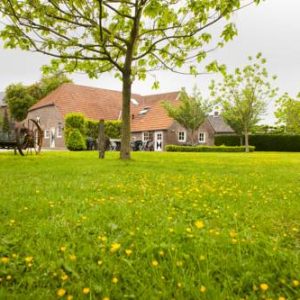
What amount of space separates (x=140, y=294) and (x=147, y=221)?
1.63 metres

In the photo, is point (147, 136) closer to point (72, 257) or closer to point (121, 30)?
point (121, 30)

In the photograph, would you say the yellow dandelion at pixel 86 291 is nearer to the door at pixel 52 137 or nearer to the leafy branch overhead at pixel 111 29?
the leafy branch overhead at pixel 111 29

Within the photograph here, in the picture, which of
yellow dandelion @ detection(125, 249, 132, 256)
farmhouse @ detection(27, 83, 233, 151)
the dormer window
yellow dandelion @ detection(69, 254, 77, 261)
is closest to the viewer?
yellow dandelion @ detection(69, 254, 77, 261)

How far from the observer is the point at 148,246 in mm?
3457

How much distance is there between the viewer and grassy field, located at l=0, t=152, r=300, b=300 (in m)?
2.78

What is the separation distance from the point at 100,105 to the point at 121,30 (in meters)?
30.6

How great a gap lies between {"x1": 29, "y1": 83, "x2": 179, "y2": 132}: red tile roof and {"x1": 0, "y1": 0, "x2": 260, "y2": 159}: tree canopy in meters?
27.3

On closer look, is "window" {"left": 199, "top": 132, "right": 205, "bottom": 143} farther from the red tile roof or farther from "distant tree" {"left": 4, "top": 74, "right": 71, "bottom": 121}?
"distant tree" {"left": 4, "top": 74, "right": 71, "bottom": 121}

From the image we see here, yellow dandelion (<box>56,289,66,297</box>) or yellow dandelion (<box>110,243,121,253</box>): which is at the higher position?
yellow dandelion (<box>110,243,121,253</box>)

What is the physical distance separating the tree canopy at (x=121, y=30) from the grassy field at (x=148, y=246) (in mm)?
8091

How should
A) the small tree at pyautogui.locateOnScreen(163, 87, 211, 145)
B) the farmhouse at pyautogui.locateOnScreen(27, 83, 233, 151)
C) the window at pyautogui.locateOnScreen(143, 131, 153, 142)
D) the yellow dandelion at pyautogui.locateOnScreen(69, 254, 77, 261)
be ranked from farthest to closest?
the window at pyautogui.locateOnScreen(143, 131, 153, 142) < the farmhouse at pyautogui.locateOnScreen(27, 83, 233, 151) < the small tree at pyautogui.locateOnScreen(163, 87, 211, 145) < the yellow dandelion at pyautogui.locateOnScreen(69, 254, 77, 261)

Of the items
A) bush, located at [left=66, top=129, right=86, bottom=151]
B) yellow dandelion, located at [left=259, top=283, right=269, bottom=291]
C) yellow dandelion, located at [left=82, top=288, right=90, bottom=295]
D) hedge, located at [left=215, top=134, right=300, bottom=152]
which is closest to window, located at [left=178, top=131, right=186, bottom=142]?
hedge, located at [left=215, top=134, right=300, bottom=152]

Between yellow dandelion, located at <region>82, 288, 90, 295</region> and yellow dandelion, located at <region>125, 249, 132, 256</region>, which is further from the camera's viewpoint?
yellow dandelion, located at <region>125, 249, 132, 256</region>

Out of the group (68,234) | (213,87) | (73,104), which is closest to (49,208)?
(68,234)
